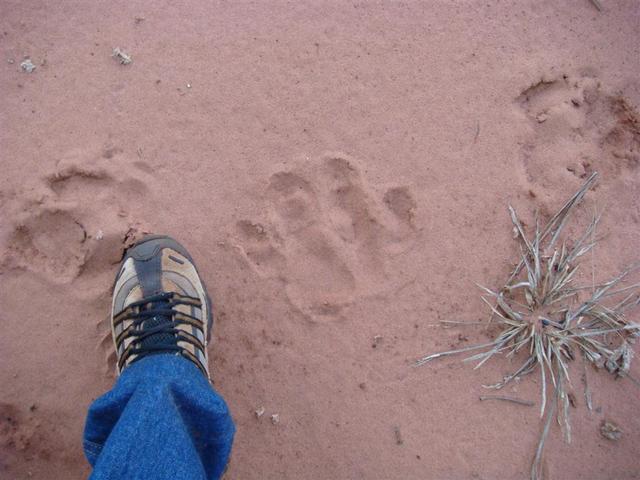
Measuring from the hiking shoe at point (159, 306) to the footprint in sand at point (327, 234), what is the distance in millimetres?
229

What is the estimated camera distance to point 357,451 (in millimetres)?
1718

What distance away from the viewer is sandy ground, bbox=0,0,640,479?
1.72 m

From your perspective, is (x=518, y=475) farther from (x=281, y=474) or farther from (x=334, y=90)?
(x=334, y=90)

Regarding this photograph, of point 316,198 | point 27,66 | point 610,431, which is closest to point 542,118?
point 316,198

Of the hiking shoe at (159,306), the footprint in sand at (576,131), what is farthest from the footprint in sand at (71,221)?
the footprint in sand at (576,131)

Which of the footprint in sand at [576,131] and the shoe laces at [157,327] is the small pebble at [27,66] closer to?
the shoe laces at [157,327]

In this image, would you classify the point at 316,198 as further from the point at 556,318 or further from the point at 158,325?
the point at 556,318

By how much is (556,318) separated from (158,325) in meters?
1.40

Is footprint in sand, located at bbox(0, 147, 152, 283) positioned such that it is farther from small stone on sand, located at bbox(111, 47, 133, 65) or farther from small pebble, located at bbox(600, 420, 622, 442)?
small pebble, located at bbox(600, 420, 622, 442)

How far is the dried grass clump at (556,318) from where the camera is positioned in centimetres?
174

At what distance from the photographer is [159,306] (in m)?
1.71

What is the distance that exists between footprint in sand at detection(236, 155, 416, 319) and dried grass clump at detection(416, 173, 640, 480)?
→ 1.22 ft

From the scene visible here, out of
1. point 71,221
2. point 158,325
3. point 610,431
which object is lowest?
point 610,431

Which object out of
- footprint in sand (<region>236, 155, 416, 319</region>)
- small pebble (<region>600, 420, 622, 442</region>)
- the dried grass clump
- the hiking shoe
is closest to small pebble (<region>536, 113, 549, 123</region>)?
the dried grass clump
